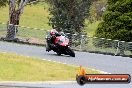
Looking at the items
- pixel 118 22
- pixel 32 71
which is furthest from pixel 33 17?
pixel 32 71

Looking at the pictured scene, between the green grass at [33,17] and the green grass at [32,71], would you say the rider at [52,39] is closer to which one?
the green grass at [32,71]

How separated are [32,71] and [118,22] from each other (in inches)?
734

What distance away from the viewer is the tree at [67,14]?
125 feet

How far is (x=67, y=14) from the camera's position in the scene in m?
38.2

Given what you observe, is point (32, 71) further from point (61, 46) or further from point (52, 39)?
point (52, 39)

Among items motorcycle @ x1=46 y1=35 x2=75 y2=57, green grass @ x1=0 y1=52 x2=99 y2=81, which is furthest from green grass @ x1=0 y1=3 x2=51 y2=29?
green grass @ x1=0 y1=52 x2=99 y2=81

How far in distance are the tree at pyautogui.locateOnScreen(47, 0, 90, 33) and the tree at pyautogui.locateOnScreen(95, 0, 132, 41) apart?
4.25 meters

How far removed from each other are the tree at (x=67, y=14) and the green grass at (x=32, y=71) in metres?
20.0

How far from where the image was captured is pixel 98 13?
70.4m

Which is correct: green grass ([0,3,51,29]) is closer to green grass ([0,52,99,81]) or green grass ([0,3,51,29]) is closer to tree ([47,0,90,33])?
tree ([47,0,90,33])

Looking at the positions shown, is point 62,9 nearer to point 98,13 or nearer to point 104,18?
point 104,18

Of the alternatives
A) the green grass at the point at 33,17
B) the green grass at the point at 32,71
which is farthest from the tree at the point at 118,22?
the green grass at the point at 33,17

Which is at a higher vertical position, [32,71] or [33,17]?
[32,71]

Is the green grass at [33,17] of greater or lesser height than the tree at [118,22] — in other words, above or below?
below
